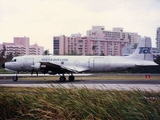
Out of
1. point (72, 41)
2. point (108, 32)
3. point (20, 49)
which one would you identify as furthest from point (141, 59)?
point (108, 32)

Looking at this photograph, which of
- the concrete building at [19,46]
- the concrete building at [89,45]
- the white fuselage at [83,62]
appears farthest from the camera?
the concrete building at [89,45]

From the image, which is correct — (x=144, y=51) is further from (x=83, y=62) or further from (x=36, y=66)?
(x=36, y=66)

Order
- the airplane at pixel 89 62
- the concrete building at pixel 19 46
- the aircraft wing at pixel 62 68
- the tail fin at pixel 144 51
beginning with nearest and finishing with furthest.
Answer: the aircraft wing at pixel 62 68 < the airplane at pixel 89 62 < the tail fin at pixel 144 51 < the concrete building at pixel 19 46

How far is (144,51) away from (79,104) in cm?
2959

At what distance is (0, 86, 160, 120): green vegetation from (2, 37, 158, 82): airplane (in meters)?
24.5

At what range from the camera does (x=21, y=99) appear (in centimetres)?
1415

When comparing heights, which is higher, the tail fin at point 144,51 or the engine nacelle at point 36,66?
the tail fin at point 144,51

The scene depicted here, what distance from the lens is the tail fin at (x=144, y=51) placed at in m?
40.6

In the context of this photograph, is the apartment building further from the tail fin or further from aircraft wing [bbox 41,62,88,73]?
aircraft wing [bbox 41,62,88,73]

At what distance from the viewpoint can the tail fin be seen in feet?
133

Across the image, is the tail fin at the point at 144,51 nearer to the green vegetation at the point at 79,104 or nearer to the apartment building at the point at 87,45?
the green vegetation at the point at 79,104

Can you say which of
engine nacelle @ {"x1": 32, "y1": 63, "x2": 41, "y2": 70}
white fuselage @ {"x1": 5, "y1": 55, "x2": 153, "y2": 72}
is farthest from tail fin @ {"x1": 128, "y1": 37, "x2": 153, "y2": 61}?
engine nacelle @ {"x1": 32, "y1": 63, "x2": 41, "y2": 70}

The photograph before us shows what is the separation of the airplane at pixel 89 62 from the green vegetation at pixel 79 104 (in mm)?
24463

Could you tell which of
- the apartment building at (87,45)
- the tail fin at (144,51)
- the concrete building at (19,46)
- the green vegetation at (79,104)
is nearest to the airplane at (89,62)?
the tail fin at (144,51)
